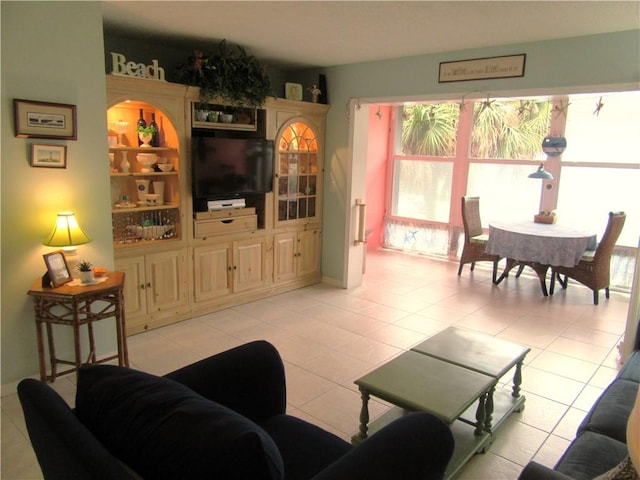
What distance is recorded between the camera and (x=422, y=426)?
1562 millimetres

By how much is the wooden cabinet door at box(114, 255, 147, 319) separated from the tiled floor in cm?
23

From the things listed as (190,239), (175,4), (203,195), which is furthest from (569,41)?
(190,239)

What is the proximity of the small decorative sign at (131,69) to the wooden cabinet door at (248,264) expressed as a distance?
1.70 metres

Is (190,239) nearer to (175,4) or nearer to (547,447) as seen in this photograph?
(175,4)

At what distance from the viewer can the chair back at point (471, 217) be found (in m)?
6.02

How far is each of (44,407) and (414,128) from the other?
6.67 meters

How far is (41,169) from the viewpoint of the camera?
2.98 metres

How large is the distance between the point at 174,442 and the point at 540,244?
485 cm

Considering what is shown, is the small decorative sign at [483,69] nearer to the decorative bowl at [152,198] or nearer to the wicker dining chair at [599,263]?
the wicker dining chair at [599,263]

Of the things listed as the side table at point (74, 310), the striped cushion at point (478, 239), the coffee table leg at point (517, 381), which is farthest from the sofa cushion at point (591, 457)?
the striped cushion at point (478, 239)

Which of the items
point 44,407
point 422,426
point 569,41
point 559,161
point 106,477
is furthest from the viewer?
point 559,161

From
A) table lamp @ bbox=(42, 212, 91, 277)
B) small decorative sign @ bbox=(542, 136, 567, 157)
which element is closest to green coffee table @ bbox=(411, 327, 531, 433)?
table lamp @ bbox=(42, 212, 91, 277)

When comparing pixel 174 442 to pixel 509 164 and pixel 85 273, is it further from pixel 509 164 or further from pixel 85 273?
pixel 509 164

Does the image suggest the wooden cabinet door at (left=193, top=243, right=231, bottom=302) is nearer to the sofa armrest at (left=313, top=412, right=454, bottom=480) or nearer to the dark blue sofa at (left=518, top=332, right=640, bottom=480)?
the sofa armrest at (left=313, top=412, right=454, bottom=480)
